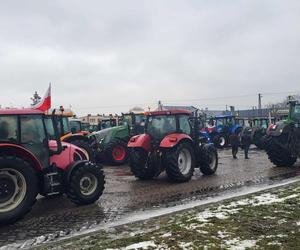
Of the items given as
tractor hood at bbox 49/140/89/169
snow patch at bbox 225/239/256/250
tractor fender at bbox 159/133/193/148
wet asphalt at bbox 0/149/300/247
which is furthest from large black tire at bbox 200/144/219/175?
snow patch at bbox 225/239/256/250

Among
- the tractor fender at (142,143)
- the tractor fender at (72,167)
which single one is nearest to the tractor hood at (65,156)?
the tractor fender at (72,167)

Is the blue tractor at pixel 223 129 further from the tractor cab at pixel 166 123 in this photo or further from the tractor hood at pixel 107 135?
the tractor cab at pixel 166 123

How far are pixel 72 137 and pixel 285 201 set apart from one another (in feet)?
33.4

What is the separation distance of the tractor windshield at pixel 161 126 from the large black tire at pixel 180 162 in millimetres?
648

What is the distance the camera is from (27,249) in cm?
568

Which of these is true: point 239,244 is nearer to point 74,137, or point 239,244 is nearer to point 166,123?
point 166,123

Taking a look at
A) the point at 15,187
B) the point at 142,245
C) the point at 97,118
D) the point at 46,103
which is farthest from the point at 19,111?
the point at 97,118

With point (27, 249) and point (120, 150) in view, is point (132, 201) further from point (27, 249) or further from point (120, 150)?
point (120, 150)

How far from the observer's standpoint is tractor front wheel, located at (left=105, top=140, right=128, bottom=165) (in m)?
17.1

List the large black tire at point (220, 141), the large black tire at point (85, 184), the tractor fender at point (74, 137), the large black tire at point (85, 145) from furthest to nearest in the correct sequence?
the large black tire at point (220, 141)
the tractor fender at point (74, 137)
the large black tire at point (85, 145)
the large black tire at point (85, 184)

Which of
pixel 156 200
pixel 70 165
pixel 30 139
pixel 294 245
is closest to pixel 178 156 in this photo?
pixel 156 200

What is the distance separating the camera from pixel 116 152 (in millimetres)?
17344

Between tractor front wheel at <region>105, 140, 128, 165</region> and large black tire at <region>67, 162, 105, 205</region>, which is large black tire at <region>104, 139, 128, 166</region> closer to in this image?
tractor front wheel at <region>105, 140, 128, 165</region>

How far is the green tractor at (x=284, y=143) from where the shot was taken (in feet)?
45.7
